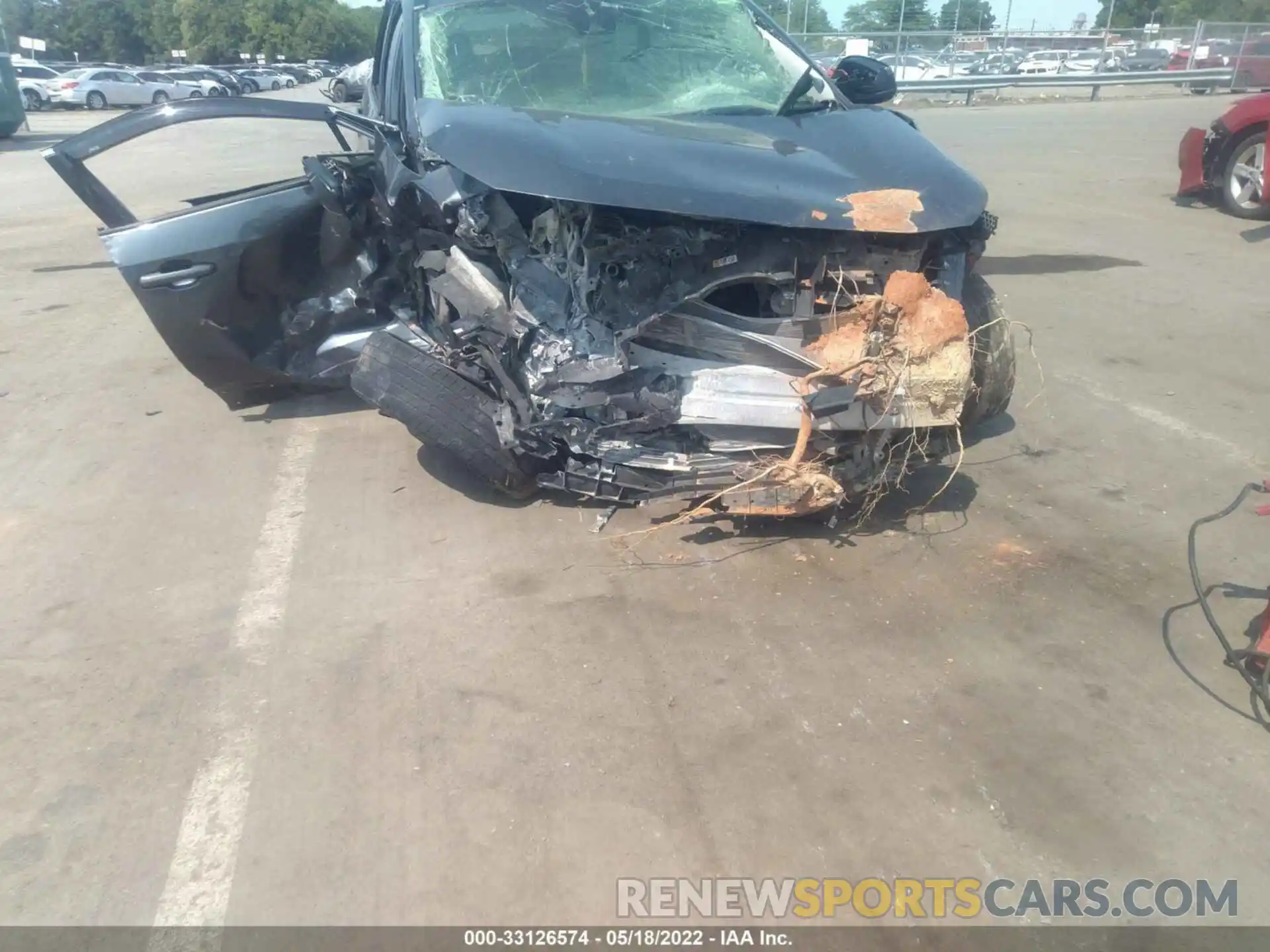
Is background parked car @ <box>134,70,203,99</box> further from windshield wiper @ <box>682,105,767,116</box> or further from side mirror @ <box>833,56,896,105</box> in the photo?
windshield wiper @ <box>682,105,767,116</box>

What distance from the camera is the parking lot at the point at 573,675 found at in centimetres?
254

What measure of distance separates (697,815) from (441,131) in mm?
2748

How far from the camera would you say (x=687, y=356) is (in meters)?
3.90

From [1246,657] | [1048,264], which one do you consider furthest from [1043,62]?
[1246,657]

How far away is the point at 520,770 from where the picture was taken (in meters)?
2.82

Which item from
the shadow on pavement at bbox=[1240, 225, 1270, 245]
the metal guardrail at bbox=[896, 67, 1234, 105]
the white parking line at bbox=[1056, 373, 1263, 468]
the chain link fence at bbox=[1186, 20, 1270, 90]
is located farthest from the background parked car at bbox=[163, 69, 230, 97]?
the white parking line at bbox=[1056, 373, 1263, 468]

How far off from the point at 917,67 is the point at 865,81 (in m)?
26.2

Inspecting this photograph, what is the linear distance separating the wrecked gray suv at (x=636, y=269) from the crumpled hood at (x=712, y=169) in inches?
0.5

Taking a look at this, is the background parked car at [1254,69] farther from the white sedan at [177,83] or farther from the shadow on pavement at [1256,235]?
the white sedan at [177,83]

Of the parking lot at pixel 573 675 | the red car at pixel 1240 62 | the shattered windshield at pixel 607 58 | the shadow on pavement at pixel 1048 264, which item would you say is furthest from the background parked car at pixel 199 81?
the parking lot at pixel 573 675

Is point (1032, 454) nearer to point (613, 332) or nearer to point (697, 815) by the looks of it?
point (613, 332)

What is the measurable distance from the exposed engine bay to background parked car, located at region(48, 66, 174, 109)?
37450mm

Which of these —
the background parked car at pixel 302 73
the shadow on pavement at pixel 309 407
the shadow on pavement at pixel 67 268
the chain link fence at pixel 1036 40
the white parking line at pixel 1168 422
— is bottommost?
the background parked car at pixel 302 73

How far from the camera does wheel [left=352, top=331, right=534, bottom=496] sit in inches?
161
